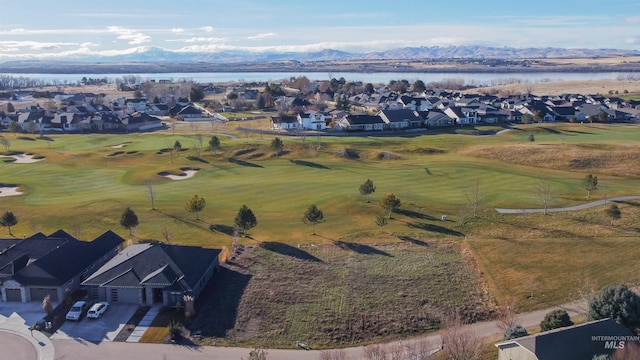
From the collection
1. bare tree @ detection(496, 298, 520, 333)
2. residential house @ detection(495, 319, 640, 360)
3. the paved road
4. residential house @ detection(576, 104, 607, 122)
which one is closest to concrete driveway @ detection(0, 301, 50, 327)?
the paved road

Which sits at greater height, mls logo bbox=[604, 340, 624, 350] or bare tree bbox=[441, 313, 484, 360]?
mls logo bbox=[604, 340, 624, 350]

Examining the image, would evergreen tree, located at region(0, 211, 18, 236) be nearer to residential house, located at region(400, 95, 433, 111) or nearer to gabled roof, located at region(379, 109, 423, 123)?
gabled roof, located at region(379, 109, 423, 123)

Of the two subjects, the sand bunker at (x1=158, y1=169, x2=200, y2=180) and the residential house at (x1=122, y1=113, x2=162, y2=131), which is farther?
the residential house at (x1=122, y1=113, x2=162, y2=131)

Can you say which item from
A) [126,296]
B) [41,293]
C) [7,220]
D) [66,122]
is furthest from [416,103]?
[41,293]

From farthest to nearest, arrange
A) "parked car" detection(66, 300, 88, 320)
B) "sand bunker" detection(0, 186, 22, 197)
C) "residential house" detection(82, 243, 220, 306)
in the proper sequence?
"sand bunker" detection(0, 186, 22, 197), "residential house" detection(82, 243, 220, 306), "parked car" detection(66, 300, 88, 320)

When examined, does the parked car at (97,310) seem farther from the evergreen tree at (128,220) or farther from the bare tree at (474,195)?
the bare tree at (474,195)

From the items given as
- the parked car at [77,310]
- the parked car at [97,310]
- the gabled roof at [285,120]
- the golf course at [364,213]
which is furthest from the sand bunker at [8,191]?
the gabled roof at [285,120]

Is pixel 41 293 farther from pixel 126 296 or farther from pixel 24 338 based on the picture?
pixel 126 296

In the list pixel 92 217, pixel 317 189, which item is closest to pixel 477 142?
pixel 317 189
